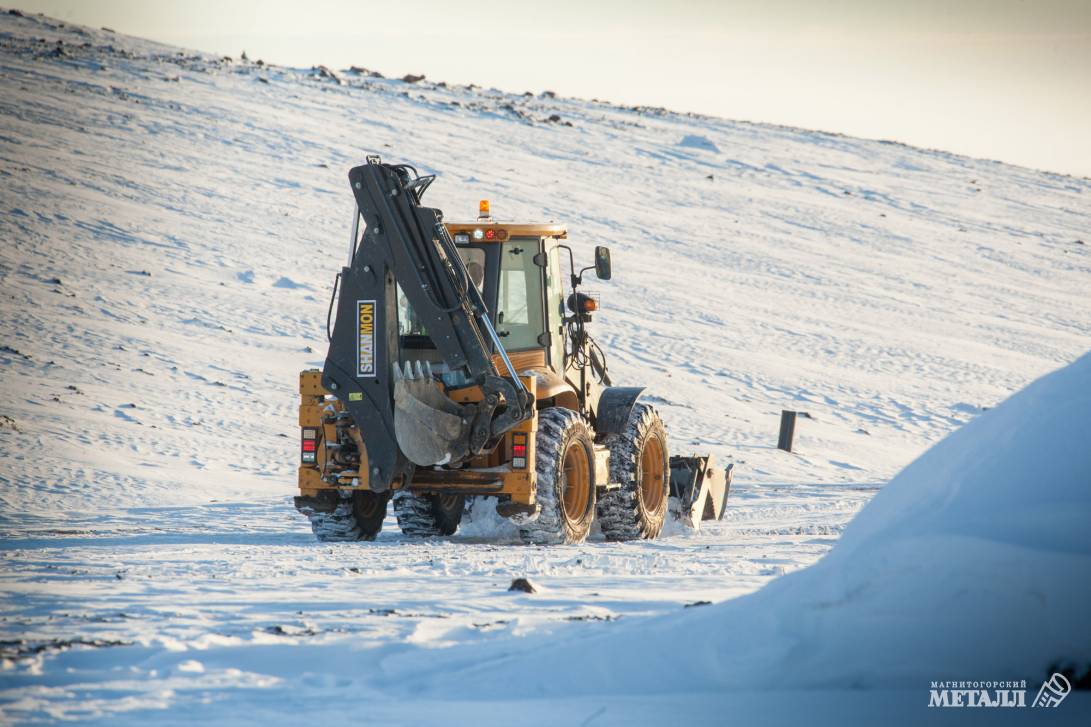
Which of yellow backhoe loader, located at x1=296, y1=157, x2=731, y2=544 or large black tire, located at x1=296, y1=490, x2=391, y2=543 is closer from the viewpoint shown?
yellow backhoe loader, located at x1=296, y1=157, x2=731, y2=544

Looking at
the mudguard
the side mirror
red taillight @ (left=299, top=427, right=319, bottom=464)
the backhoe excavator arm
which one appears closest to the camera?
the backhoe excavator arm

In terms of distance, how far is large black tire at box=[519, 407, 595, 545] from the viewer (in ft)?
31.2

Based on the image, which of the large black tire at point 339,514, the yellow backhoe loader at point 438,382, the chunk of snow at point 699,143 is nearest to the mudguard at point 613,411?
the yellow backhoe loader at point 438,382

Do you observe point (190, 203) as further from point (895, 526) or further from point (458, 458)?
point (895, 526)

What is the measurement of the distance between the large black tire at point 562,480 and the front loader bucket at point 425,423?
662mm

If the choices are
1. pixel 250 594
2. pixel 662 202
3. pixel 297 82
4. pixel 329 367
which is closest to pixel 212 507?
pixel 329 367

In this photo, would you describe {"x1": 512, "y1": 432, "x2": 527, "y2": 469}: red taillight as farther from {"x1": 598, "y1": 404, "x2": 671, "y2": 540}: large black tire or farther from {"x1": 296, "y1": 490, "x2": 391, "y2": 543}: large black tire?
{"x1": 598, "y1": 404, "x2": 671, "y2": 540}: large black tire

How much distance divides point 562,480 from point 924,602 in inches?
211

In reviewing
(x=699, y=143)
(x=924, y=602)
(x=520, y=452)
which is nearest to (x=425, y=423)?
(x=520, y=452)

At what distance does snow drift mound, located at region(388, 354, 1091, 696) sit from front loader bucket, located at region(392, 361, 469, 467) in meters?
3.94

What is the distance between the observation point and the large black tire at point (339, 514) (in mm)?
9644

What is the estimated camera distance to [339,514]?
32.1 ft

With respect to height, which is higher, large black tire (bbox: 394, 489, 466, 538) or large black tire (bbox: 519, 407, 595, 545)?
large black tire (bbox: 519, 407, 595, 545)

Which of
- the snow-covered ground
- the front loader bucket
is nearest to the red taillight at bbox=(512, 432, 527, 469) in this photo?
the front loader bucket
